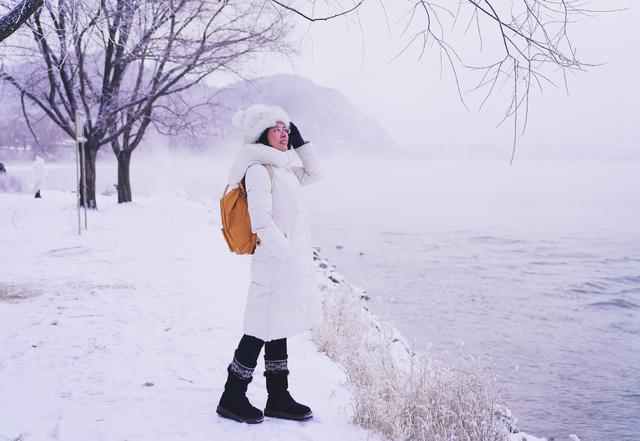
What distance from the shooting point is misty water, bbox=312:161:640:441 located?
705cm

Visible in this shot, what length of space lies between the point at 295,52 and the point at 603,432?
11722 mm

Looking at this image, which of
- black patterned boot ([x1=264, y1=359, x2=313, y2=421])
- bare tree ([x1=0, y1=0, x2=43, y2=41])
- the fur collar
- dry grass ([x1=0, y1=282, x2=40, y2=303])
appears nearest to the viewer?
bare tree ([x1=0, y1=0, x2=43, y2=41])

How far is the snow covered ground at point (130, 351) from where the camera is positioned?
3.54 meters

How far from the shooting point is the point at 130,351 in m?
4.94

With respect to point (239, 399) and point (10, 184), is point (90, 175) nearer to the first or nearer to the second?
point (10, 184)

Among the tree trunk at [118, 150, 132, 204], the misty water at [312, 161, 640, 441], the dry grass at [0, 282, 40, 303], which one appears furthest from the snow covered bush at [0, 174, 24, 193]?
the dry grass at [0, 282, 40, 303]

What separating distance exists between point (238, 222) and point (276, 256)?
1.22ft

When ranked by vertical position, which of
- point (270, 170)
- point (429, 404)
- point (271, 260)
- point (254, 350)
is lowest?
point (429, 404)

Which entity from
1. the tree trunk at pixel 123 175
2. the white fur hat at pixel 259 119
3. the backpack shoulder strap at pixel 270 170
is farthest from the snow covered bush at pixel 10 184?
the backpack shoulder strap at pixel 270 170

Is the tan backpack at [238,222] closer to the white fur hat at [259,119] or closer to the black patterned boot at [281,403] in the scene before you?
the white fur hat at [259,119]

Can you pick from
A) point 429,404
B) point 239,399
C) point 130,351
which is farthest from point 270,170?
point 130,351

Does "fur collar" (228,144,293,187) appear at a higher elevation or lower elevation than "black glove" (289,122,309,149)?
lower

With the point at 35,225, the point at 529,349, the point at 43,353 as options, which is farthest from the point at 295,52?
the point at 43,353

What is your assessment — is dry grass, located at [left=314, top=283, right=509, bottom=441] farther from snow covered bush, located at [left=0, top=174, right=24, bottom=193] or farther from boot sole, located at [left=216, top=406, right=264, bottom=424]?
snow covered bush, located at [left=0, top=174, right=24, bottom=193]
